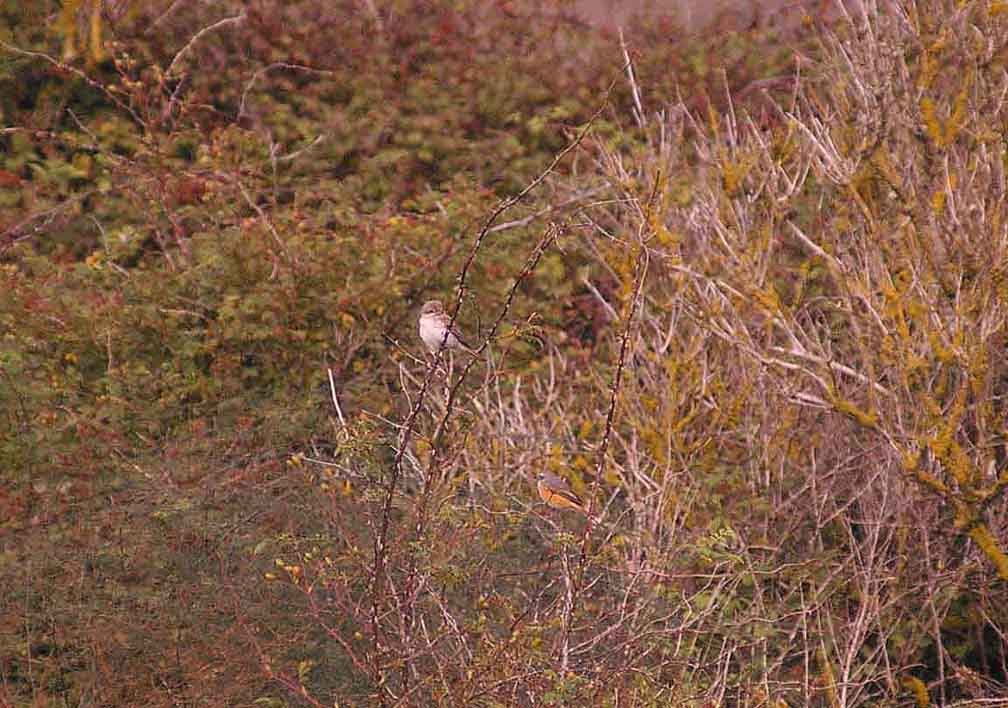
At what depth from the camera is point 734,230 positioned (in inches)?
214

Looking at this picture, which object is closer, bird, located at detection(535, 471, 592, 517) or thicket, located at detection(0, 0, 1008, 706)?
thicket, located at detection(0, 0, 1008, 706)

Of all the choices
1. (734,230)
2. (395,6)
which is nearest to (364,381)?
(734,230)

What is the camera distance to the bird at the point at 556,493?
4.66 metres

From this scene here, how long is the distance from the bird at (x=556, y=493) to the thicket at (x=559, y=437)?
0.25 feet

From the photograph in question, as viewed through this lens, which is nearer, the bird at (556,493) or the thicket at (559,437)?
the thicket at (559,437)

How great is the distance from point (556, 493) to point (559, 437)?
2.13ft

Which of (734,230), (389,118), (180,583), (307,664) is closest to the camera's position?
(307,664)

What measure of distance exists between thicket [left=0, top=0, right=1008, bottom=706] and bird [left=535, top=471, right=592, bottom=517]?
75 millimetres

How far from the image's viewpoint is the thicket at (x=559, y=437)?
4008 millimetres

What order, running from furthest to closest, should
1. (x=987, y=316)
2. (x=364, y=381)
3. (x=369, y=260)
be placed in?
(x=369, y=260), (x=364, y=381), (x=987, y=316)

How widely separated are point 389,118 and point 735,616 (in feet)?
20.1

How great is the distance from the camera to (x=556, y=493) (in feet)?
16.1

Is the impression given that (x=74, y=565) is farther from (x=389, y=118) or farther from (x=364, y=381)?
(x=389, y=118)

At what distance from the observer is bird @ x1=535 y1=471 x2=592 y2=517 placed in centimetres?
466
